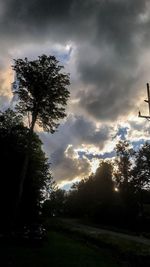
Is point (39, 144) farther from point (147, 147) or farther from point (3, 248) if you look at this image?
point (147, 147)

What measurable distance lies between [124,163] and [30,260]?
7635 centimetres

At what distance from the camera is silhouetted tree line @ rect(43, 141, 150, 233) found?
67625 millimetres

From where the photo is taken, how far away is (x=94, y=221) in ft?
236

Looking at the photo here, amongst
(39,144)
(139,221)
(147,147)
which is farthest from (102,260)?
(147,147)

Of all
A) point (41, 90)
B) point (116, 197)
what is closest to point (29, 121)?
point (41, 90)

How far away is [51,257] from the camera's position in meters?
25.0

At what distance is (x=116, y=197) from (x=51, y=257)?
63726 mm

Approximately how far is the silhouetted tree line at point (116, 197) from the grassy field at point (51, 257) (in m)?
32.1

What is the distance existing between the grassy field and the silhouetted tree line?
32.1m

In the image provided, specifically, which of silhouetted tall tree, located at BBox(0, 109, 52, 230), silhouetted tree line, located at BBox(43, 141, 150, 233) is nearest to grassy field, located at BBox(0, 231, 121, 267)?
silhouetted tall tree, located at BBox(0, 109, 52, 230)

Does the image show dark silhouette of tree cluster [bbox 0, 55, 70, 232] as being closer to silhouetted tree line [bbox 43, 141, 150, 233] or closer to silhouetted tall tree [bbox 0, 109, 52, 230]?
silhouetted tall tree [bbox 0, 109, 52, 230]

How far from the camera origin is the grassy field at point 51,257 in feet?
74.8

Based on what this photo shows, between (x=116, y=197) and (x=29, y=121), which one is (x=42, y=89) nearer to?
(x=29, y=121)

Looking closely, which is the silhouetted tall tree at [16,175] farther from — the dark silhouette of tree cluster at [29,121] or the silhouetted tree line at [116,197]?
the silhouetted tree line at [116,197]
